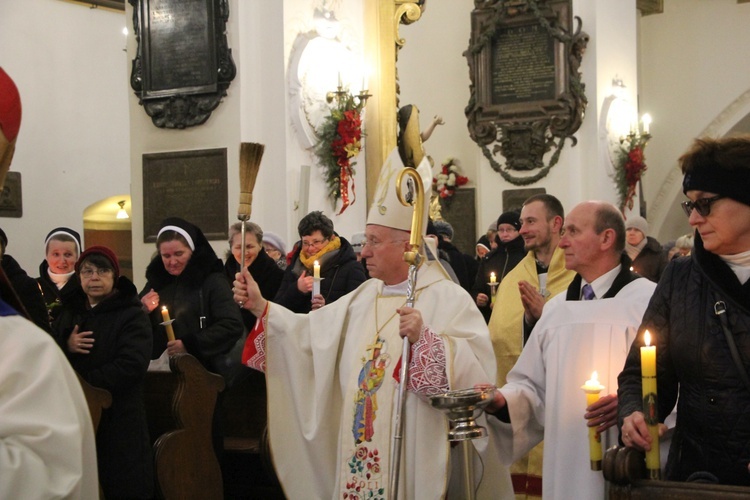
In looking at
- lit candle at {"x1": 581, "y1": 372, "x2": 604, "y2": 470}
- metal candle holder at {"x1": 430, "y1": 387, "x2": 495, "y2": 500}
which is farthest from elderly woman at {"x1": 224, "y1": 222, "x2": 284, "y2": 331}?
lit candle at {"x1": 581, "y1": 372, "x2": 604, "y2": 470}

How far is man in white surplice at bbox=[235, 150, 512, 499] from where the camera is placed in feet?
15.4

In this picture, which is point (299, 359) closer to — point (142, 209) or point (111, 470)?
point (111, 470)

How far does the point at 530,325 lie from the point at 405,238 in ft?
2.68

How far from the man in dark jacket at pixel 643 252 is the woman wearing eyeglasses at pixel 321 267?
309 cm

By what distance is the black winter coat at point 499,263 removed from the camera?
8102 mm

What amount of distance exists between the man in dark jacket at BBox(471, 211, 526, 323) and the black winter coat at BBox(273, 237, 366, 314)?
1190 mm

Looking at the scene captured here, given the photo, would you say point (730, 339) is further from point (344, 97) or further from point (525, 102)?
point (525, 102)

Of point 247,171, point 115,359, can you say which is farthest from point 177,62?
point 247,171

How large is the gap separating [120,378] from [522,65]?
36.6ft

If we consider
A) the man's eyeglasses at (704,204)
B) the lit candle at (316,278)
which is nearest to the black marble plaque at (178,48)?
the lit candle at (316,278)

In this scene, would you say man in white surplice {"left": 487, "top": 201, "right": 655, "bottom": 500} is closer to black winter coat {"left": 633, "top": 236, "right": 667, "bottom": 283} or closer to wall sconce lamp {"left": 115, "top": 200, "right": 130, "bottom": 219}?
black winter coat {"left": 633, "top": 236, "right": 667, "bottom": 283}

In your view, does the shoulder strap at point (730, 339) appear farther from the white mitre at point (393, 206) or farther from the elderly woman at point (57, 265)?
the elderly woman at point (57, 265)

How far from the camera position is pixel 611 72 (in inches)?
640

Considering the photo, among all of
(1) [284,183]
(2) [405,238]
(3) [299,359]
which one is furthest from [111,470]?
(1) [284,183]
